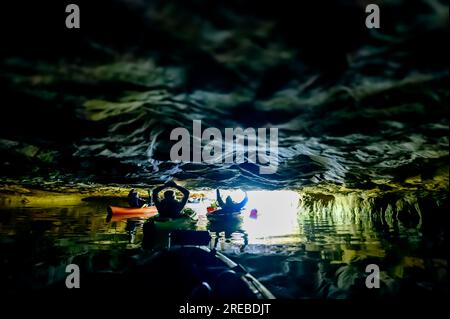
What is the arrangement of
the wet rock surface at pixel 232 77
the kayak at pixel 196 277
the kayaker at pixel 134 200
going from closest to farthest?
the wet rock surface at pixel 232 77 < the kayak at pixel 196 277 < the kayaker at pixel 134 200

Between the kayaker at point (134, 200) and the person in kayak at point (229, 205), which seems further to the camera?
the kayaker at point (134, 200)

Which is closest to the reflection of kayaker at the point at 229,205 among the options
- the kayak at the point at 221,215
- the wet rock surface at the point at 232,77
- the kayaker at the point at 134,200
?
the kayak at the point at 221,215

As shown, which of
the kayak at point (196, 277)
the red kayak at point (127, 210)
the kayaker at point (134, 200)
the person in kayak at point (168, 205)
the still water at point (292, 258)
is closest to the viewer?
the kayak at point (196, 277)

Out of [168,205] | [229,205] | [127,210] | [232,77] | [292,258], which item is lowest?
[292,258]

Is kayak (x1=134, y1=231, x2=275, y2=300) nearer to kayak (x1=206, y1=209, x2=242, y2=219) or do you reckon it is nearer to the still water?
the still water

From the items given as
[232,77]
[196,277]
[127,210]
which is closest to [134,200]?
[127,210]

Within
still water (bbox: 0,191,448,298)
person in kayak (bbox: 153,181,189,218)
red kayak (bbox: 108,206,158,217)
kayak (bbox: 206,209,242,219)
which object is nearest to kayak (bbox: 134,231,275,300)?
still water (bbox: 0,191,448,298)

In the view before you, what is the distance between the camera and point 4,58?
3484mm

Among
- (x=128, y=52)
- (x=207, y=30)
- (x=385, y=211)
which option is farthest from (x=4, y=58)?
(x=385, y=211)

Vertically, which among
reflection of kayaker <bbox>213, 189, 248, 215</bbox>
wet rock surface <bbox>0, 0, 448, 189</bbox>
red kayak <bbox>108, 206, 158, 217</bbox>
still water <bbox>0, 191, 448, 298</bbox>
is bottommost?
still water <bbox>0, 191, 448, 298</bbox>

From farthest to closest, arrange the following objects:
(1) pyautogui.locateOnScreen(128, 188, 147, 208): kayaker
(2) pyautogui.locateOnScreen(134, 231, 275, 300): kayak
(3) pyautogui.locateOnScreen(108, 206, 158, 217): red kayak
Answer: (1) pyautogui.locateOnScreen(128, 188, 147, 208): kayaker → (3) pyautogui.locateOnScreen(108, 206, 158, 217): red kayak → (2) pyautogui.locateOnScreen(134, 231, 275, 300): kayak

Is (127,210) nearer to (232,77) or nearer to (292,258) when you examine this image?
(292,258)

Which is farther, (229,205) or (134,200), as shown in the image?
(134,200)

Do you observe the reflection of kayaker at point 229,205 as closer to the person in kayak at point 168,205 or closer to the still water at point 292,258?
the still water at point 292,258
